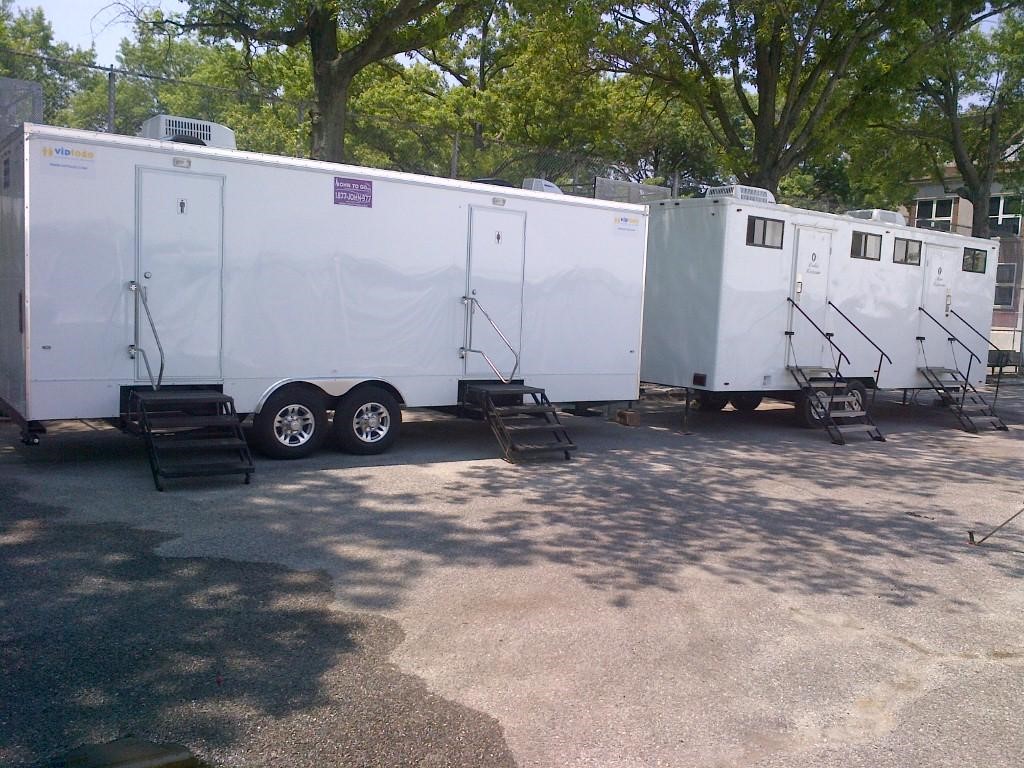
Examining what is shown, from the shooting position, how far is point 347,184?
9.88 meters

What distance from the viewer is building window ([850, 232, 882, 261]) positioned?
47.9 feet

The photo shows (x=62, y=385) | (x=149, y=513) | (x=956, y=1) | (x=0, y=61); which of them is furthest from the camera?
(x=0, y=61)

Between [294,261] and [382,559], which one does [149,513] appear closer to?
[382,559]

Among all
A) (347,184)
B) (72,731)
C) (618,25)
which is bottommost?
(72,731)

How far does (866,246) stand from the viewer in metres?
14.8

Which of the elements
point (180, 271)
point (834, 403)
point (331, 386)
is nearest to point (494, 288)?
point (331, 386)

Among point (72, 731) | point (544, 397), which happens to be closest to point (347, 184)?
point (544, 397)

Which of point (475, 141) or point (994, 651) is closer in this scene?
point (994, 651)

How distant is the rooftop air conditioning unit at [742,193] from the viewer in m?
13.0

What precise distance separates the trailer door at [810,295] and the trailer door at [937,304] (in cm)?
279

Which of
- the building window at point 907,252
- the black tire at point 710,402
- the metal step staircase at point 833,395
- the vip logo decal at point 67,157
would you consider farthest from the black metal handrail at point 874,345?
the vip logo decal at point 67,157

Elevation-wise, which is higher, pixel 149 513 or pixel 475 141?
pixel 475 141

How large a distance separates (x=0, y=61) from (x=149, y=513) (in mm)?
16732

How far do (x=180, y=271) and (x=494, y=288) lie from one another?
361 centimetres
